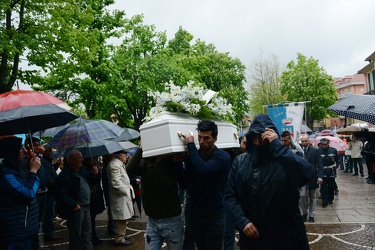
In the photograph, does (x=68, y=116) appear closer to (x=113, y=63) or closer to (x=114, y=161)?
(x=114, y=161)

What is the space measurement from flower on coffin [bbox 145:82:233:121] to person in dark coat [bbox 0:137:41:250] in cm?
152

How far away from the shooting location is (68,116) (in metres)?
5.88

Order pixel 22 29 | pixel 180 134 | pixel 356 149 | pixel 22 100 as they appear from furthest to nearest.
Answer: pixel 356 149 < pixel 22 29 < pixel 22 100 < pixel 180 134

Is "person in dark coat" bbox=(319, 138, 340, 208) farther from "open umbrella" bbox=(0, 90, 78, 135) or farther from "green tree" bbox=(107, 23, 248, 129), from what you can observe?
"green tree" bbox=(107, 23, 248, 129)

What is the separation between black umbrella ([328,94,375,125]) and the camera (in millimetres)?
6191

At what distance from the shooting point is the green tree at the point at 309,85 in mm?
53312

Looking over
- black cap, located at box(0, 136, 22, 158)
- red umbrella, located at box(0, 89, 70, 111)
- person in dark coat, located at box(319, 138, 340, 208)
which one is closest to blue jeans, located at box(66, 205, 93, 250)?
red umbrella, located at box(0, 89, 70, 111)

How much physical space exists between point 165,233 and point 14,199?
1.71 metres

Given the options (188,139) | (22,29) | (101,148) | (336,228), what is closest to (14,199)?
(188,139)

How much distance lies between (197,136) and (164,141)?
0.60m

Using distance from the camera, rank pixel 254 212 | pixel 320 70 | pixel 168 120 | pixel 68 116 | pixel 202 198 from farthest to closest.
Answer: pixel 320 70 < pixel 68 116 < pixel 202 198 < pixel 168 120 < pixel 254 212

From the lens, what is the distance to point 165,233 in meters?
4.31

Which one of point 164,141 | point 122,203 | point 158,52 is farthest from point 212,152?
A: point 158,52

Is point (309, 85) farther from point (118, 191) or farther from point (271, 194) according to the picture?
point (271, 194)
